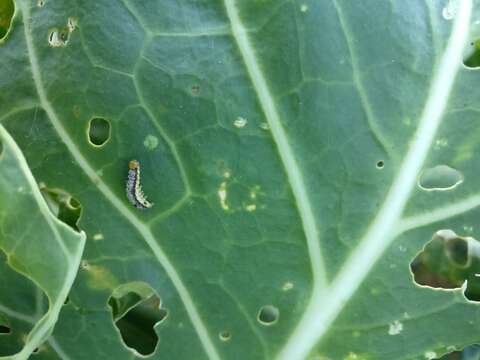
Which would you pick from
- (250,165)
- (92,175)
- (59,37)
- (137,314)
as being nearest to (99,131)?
(92,175)

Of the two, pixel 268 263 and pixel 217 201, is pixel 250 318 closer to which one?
A: pixel 268 263

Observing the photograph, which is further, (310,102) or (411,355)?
(411,355)

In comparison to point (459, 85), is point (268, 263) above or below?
below

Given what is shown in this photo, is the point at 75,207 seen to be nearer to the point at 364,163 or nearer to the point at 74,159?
the point at 74,159

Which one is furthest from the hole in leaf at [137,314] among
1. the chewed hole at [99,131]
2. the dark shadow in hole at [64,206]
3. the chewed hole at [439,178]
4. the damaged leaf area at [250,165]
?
the chewed hole at [439,178]

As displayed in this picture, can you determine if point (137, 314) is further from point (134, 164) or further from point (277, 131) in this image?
point (277, 131)

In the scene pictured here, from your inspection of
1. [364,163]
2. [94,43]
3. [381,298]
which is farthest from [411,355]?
[94,43]

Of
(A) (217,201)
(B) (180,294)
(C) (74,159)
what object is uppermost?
(C) (74,159)

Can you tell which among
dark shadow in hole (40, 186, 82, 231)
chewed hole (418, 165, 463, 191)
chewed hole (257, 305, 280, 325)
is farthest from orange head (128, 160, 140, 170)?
chewed hole (418, 165, 463, 191)
